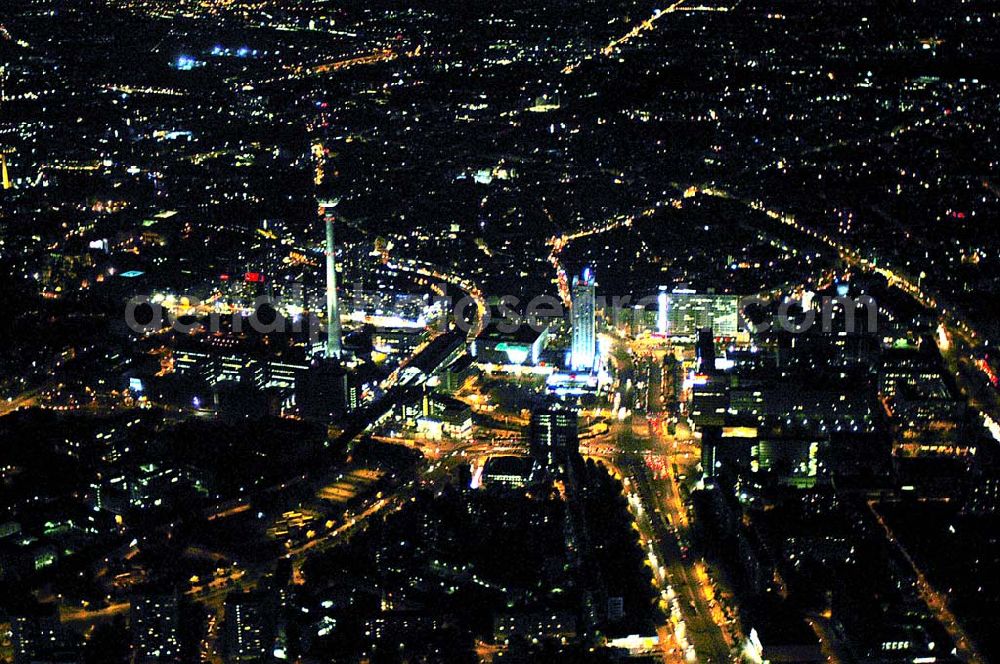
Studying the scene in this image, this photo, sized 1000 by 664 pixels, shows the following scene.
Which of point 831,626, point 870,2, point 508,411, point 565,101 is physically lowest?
point 831,626

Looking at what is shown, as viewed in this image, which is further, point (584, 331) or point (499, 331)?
point (499, 331)

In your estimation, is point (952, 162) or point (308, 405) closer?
point (308, 405)

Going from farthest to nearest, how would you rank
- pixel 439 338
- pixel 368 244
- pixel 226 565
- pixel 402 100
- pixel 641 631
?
pixel 402 100, pixel 368 244, pixel 439 338, pixel 226 565, pixel 641 631

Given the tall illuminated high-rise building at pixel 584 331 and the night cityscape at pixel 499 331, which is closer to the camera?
the night cityscape at pixel 499 331

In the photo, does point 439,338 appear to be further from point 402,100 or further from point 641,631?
point 402,100

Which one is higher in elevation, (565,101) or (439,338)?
(565,101)

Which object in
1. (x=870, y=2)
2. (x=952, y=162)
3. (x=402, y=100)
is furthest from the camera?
(x=870, y=2)

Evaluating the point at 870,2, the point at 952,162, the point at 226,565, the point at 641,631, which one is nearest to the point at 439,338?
the point at 226,565

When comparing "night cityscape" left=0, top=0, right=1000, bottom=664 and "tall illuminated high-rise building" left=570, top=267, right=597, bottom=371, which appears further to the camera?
"tall illuminated high-rise building" left=570, top=267, right=597, bottom=371
